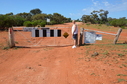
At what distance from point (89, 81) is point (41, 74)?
6.18 feet

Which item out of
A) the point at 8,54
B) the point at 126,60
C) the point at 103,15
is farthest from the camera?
the point at 103,15

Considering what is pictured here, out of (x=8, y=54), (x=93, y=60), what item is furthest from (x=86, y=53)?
(x=8, y=54)

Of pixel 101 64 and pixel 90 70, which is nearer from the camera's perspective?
pixel 90 70

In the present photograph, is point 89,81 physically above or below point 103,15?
below

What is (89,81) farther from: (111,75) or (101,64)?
(101,64)

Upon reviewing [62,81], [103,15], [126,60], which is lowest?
[62,81]

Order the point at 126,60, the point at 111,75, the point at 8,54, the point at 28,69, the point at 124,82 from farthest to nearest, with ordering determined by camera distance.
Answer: the point at 8,54 → the point at 126,60 → the point at 28,69 → the point at 111,75 → the point at 124,82

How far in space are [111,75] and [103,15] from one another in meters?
71.1

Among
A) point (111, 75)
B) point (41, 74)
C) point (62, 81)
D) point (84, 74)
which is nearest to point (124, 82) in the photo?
point (111, 75)

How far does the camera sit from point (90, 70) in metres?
5.06

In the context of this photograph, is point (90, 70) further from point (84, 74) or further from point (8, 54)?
point (8, 54)

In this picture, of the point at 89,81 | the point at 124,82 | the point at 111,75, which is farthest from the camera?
the point at 111,75

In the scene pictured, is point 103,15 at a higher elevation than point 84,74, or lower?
higher

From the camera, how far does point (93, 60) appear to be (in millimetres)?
6102
